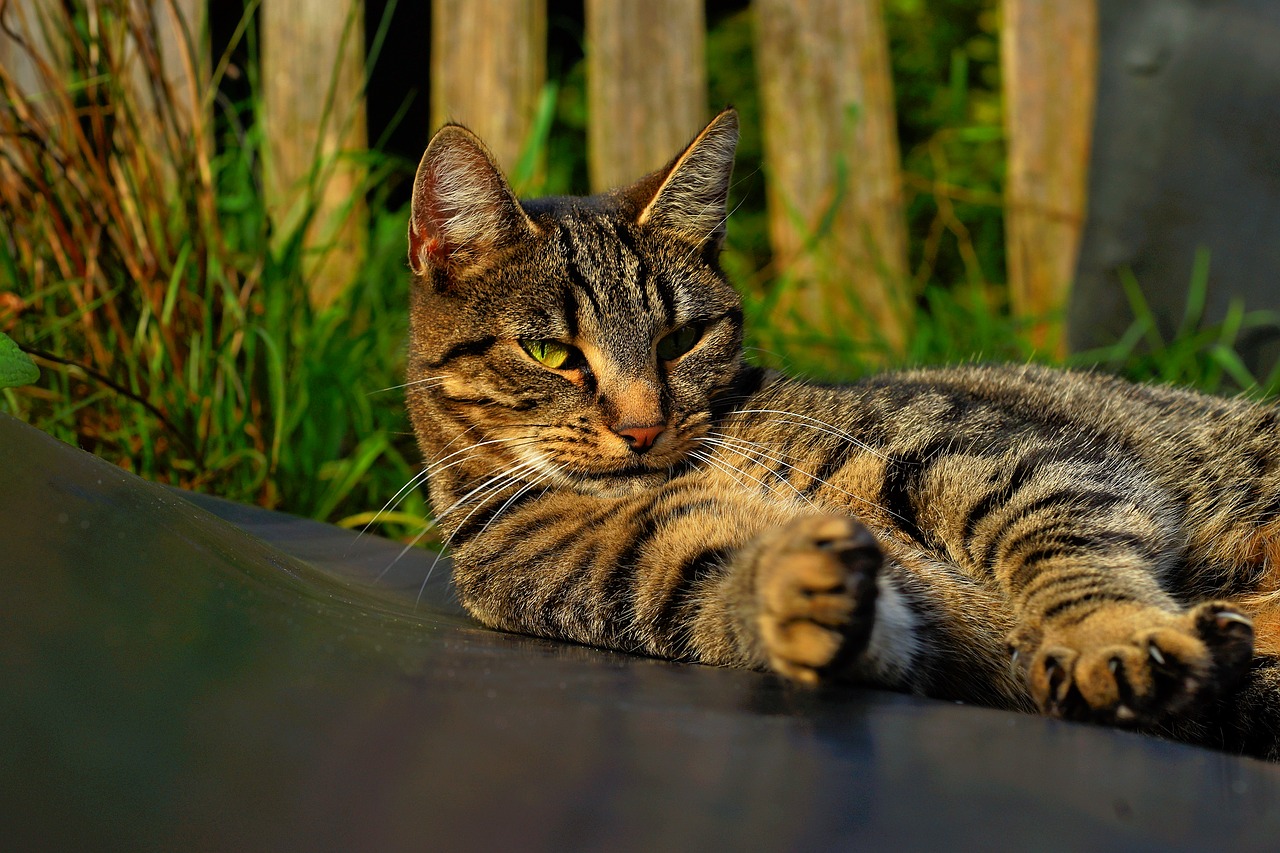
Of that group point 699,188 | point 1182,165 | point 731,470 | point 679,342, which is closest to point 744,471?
point 731,470

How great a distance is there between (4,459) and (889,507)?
1137mm

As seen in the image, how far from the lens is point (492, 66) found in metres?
3.54

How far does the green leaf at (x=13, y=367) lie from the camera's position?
4.44ft

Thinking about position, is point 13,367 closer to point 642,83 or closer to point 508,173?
point 508,173

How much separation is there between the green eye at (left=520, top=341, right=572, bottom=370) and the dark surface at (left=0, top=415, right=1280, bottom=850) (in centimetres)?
64

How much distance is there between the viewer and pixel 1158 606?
1.26 metres

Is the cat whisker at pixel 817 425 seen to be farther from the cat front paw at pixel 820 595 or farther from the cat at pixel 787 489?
the cat front paw at pixel 820 595

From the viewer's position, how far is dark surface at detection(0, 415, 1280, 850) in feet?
2.52

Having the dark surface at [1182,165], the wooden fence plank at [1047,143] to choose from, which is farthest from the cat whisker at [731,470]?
the wooden fence plank at [1047,143]

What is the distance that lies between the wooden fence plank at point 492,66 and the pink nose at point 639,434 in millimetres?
2123

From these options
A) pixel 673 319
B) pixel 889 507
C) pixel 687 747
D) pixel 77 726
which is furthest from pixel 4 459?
pixel 889 507

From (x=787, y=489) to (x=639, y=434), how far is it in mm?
245

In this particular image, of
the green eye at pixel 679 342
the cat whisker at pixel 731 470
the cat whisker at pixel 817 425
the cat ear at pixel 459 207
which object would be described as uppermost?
the cat ear at pixel 459 207

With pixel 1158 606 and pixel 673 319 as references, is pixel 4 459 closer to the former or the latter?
pixel 673 319
